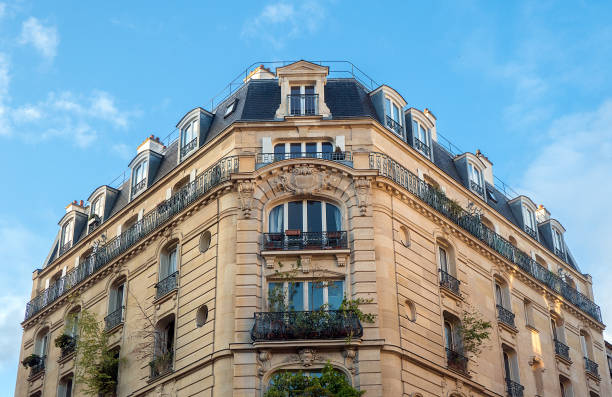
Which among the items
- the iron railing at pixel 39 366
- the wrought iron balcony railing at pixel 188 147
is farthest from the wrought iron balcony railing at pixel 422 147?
the iron railing at pixel 39 366

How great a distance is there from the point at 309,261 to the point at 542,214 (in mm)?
17660

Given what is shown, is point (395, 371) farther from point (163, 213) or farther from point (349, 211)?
point (163, 213)

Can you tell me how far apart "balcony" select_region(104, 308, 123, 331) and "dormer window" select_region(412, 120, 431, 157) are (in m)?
11.4

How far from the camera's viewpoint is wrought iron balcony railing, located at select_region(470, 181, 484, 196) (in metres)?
34.9

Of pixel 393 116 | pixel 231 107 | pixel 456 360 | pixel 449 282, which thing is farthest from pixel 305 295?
pixel 231 107

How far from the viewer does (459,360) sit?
28891 mm

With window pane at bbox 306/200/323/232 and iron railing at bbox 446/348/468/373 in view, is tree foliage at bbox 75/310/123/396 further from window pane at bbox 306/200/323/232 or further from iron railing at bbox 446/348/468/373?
iron railing at bbox 446/348/468/373

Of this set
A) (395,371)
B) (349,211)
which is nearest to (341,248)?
(349,211)

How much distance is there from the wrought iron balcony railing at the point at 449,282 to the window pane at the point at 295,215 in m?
5.01

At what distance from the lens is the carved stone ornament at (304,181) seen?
2847 centimetres

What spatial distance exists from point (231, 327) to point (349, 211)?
16.5 feet

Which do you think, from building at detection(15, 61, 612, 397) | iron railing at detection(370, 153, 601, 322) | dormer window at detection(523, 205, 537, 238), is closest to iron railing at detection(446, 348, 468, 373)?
building at detection(15, 61, 612, 397)

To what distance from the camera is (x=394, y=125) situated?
104ft

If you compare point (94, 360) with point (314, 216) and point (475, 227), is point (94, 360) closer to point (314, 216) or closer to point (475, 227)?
point (314, 216)
